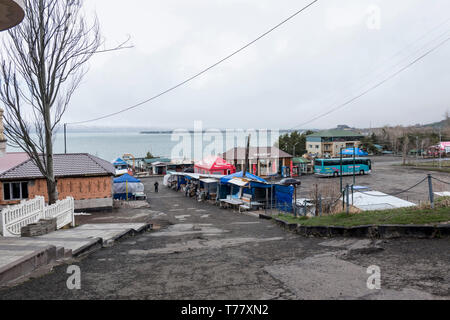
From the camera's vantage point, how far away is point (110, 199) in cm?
2152

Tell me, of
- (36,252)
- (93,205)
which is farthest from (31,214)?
(93,205)

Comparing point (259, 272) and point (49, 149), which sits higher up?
point (49, 149)

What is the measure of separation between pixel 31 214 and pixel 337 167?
4152 centimetres

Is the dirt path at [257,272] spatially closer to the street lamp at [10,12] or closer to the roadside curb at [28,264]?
the roadside curb at [28,264]

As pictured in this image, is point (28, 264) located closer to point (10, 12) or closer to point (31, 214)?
point (10, 12)

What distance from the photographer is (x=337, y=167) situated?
4625cm

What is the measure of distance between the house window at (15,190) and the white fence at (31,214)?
7593mm

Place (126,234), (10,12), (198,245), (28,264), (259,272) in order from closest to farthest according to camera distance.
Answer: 1. (10,12)
2. (259,272)
3. (28,264)
4. (198,245)
5. (126,234)

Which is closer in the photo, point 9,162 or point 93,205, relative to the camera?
point 93,205

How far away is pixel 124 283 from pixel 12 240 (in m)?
5.14

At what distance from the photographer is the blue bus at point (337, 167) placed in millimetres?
45625

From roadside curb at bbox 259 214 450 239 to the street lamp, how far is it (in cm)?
883
